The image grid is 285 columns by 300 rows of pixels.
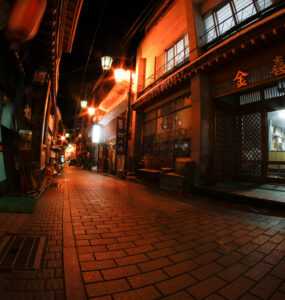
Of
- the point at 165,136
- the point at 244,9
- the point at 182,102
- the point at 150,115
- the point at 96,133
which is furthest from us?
the point at 96,133

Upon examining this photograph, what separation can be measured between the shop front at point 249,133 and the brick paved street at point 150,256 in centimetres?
378

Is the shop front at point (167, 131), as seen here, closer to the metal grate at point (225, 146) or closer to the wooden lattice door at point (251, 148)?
the metal grate at point (225, 146)

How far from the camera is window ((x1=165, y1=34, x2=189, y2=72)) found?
9.93m

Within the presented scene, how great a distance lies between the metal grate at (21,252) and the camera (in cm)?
215

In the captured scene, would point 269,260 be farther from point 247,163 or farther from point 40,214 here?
point 247,163

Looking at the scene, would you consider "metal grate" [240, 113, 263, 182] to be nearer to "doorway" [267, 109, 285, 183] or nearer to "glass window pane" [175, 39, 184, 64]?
"doorway" [267, 109, 285, 183]

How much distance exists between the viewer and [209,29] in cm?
877

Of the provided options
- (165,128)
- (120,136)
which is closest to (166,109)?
(165,128)

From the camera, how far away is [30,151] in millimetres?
6508

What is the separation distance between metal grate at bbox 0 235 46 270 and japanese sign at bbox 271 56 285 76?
8.87 meters

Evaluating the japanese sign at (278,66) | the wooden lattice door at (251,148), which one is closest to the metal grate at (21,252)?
the japanese sign at (278,66)

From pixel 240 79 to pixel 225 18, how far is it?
4038mm

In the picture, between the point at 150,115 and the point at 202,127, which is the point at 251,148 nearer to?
the point at 202,127

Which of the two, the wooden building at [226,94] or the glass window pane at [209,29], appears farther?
the glass window pane at [209,29]
